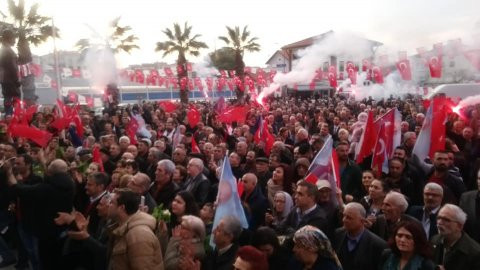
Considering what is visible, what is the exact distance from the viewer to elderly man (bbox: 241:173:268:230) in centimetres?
627

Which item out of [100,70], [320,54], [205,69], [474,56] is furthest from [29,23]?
[205,69]

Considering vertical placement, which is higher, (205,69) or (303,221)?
(205,69)

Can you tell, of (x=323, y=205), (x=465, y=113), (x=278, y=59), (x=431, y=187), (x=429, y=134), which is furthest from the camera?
(x=278, y=59)

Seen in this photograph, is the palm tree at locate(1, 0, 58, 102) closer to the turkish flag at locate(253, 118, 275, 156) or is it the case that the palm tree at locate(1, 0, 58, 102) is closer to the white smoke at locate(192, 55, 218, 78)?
the turkish flag at locate(253, 118, 275, 156)

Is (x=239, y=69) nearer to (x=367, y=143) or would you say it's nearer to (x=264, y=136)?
(x=264, y=136)

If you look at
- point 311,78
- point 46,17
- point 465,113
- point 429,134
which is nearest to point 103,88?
point 46,17

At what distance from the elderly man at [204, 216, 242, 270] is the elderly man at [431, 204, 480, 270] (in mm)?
1661

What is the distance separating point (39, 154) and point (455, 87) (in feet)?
75.6

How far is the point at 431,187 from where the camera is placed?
5.35 meters

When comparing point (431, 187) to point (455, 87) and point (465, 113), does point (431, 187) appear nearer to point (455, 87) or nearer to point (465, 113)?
point (465, 113)

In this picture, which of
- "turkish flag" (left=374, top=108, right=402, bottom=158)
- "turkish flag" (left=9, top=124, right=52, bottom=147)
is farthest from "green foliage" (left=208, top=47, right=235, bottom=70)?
"turkish flag" (left=374, top=108, right=402, bottom=158)

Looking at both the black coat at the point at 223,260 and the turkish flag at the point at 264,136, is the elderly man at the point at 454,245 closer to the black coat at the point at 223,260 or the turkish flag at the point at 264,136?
the black coat at the point at 223,260

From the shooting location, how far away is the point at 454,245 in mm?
4367

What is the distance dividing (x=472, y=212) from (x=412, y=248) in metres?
1.69
